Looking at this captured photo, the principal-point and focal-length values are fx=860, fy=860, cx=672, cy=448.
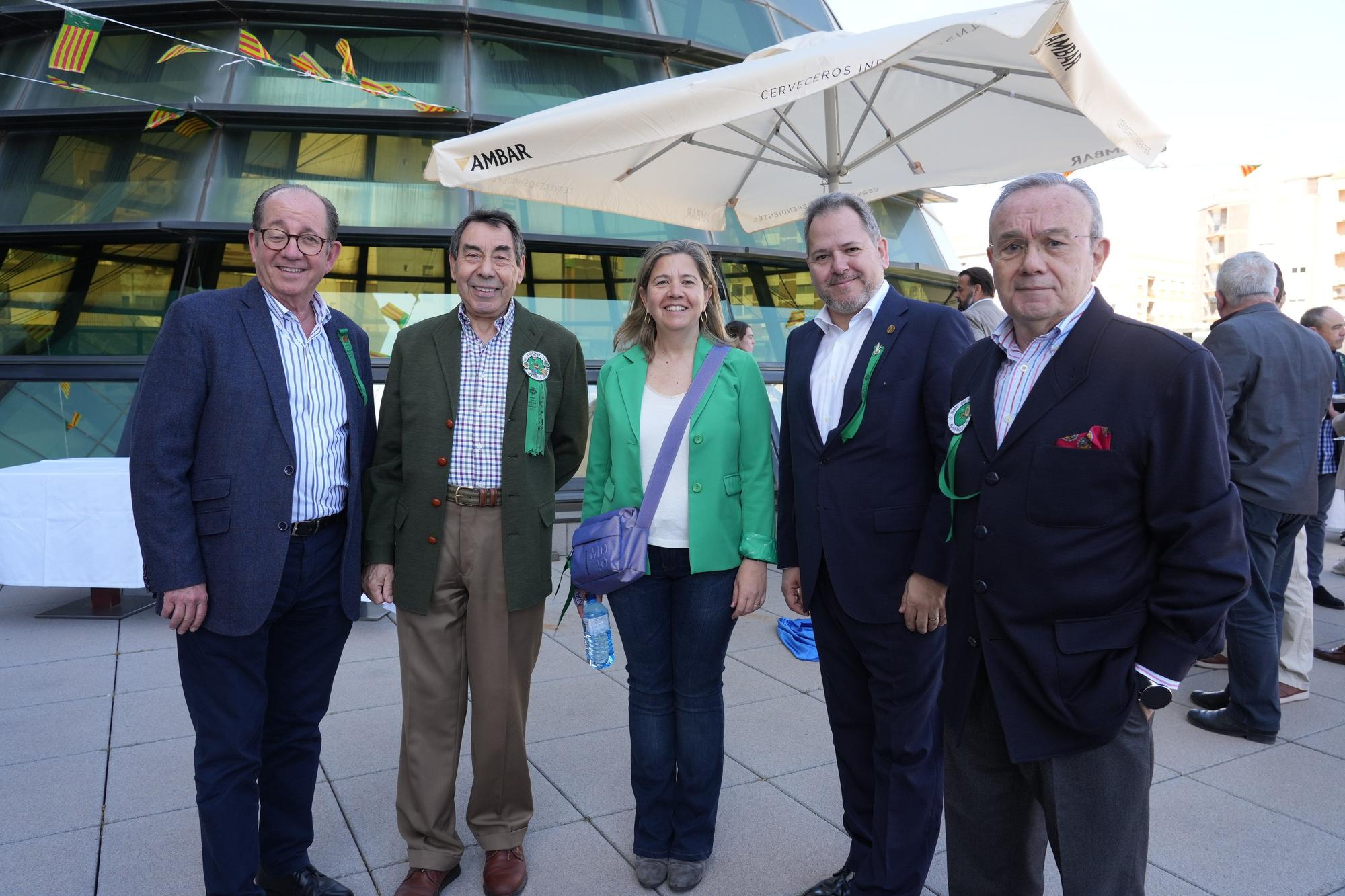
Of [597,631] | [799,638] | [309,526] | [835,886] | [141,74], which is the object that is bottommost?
[835,886]

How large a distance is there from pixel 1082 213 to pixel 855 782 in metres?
1.89

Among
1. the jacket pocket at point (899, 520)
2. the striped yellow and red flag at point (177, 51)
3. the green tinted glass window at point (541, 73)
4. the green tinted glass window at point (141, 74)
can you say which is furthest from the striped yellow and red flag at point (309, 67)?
the jacket pocket at point (899, 520)

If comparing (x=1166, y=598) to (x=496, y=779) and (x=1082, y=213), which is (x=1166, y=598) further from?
(x=496, y=779)

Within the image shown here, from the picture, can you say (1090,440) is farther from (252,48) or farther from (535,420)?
(252,48)

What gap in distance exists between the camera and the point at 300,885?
9.39 feet

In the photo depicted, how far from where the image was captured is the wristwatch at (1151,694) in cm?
182

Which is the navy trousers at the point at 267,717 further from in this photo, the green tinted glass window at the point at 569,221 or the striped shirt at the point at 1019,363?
the green tinted glass window at the point at 569,221

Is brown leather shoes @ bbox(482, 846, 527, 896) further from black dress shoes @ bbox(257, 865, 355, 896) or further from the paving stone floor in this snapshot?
black dress shoes @ bbox(257, 865, 355, 896)

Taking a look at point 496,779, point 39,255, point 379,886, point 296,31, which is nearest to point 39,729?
point 379,886

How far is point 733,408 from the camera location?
2980 millimetres

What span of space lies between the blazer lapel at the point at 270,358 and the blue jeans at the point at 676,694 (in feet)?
3.93

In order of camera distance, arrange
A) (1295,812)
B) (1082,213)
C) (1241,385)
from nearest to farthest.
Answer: (1082,213)
(1295,812)
(1241,385)

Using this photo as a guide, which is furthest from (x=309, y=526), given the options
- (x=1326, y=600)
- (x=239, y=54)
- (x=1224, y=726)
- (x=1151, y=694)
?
(x=1326, y=600)

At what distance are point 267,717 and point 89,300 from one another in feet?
22.2
